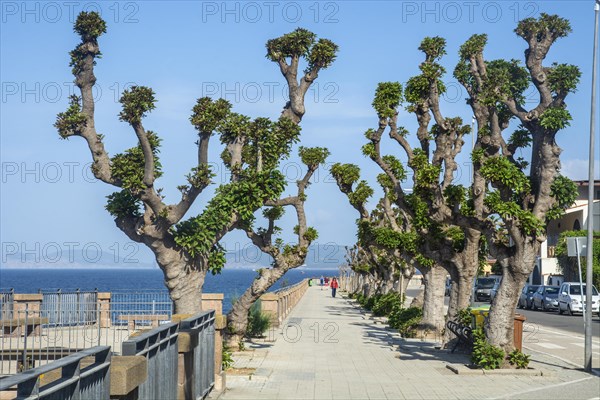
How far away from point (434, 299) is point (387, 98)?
8599 millimetres

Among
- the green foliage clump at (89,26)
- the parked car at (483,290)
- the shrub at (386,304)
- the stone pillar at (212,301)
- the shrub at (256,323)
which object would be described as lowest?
the parked car at (483,290)

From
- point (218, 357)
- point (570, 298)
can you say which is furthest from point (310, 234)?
point (570, 298)

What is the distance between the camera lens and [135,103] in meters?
18.7

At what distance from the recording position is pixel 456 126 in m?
25.6

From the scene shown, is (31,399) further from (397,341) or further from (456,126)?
(397,341)

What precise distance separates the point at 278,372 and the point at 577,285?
34.7 metres

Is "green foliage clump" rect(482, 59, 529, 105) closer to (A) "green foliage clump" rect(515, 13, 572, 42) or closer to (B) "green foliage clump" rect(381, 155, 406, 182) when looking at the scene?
(A) "green foliage clump" rect(515, 13, 572, 42)

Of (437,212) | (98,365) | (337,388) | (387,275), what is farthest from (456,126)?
(387,275)

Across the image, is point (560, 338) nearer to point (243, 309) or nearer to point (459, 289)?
point (459, 289)

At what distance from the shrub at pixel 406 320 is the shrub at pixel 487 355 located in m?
10.3

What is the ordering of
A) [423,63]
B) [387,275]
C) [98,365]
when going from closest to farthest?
[98,365] → [423,63] → [387,275]

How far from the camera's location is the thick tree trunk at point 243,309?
2348 cm

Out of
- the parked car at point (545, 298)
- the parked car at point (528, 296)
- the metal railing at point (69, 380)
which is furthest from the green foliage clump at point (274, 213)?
the parked car at point (528, 296)

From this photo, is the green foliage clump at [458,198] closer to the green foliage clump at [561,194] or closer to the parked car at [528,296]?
the green foliage clump at [561,194]
